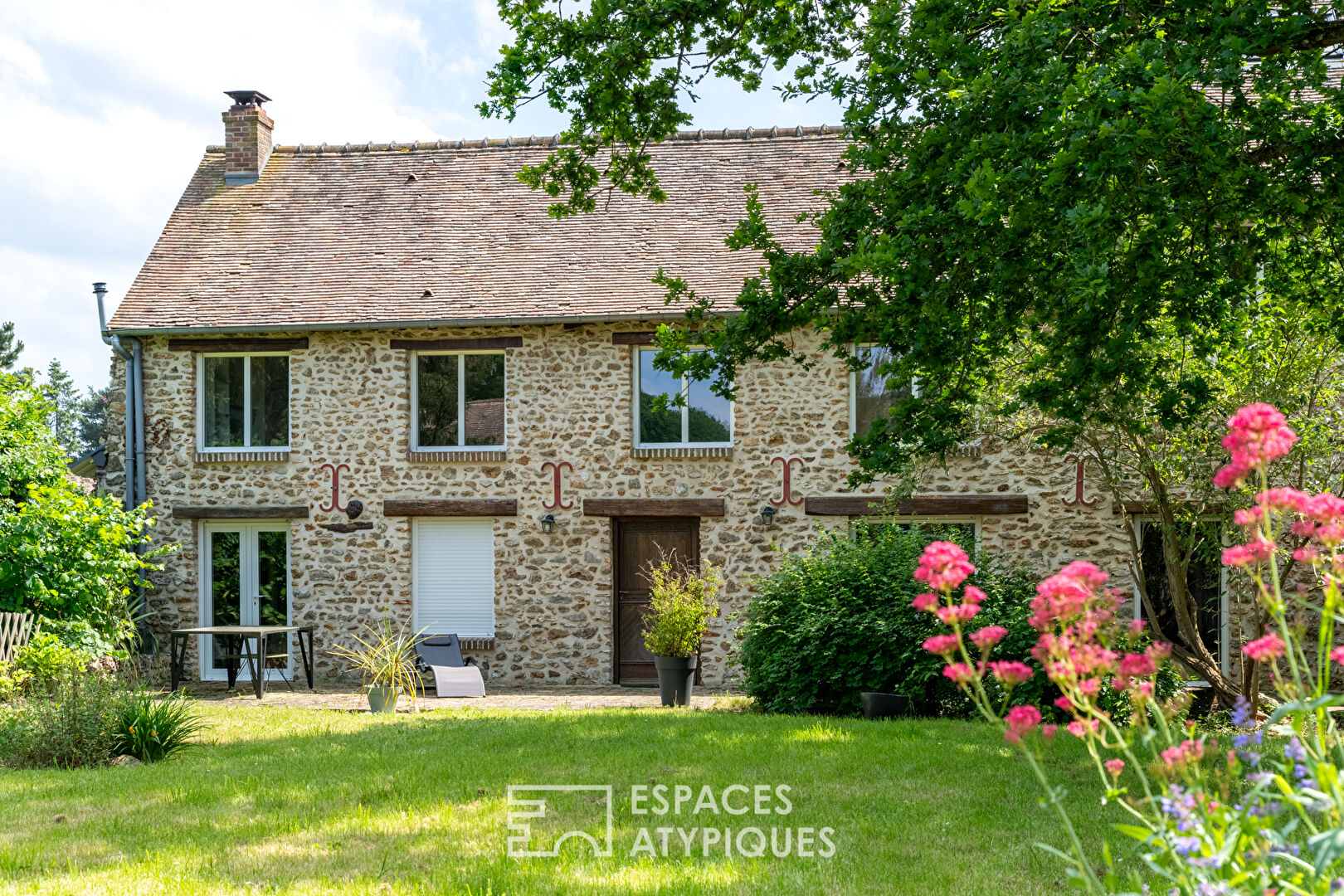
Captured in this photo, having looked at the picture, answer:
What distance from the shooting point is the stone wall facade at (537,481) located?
1407 centimetres

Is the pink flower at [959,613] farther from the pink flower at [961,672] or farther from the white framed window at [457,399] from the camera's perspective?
the white framed window at [457,399]

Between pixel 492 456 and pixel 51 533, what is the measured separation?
509 centimetres

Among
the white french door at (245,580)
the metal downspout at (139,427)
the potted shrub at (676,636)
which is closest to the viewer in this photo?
the potted shrub at (676,636)

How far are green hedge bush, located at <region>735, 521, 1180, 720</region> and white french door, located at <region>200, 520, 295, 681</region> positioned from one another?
7198 millimetres

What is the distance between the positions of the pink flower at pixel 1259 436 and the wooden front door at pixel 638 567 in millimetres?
12181

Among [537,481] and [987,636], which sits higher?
[537,481]

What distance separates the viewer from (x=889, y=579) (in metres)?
10.6

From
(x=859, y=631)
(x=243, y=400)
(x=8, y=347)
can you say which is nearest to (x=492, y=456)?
(x=243, y=400)

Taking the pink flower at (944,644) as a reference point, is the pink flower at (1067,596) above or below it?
above

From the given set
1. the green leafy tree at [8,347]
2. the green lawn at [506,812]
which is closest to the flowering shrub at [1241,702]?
the green lawn at [506,812]

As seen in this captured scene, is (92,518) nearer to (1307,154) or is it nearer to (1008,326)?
(1008,326)

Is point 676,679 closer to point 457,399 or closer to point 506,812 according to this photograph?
point 457,399

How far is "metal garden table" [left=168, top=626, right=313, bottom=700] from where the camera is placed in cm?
1320

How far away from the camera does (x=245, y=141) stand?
17.4 meters
